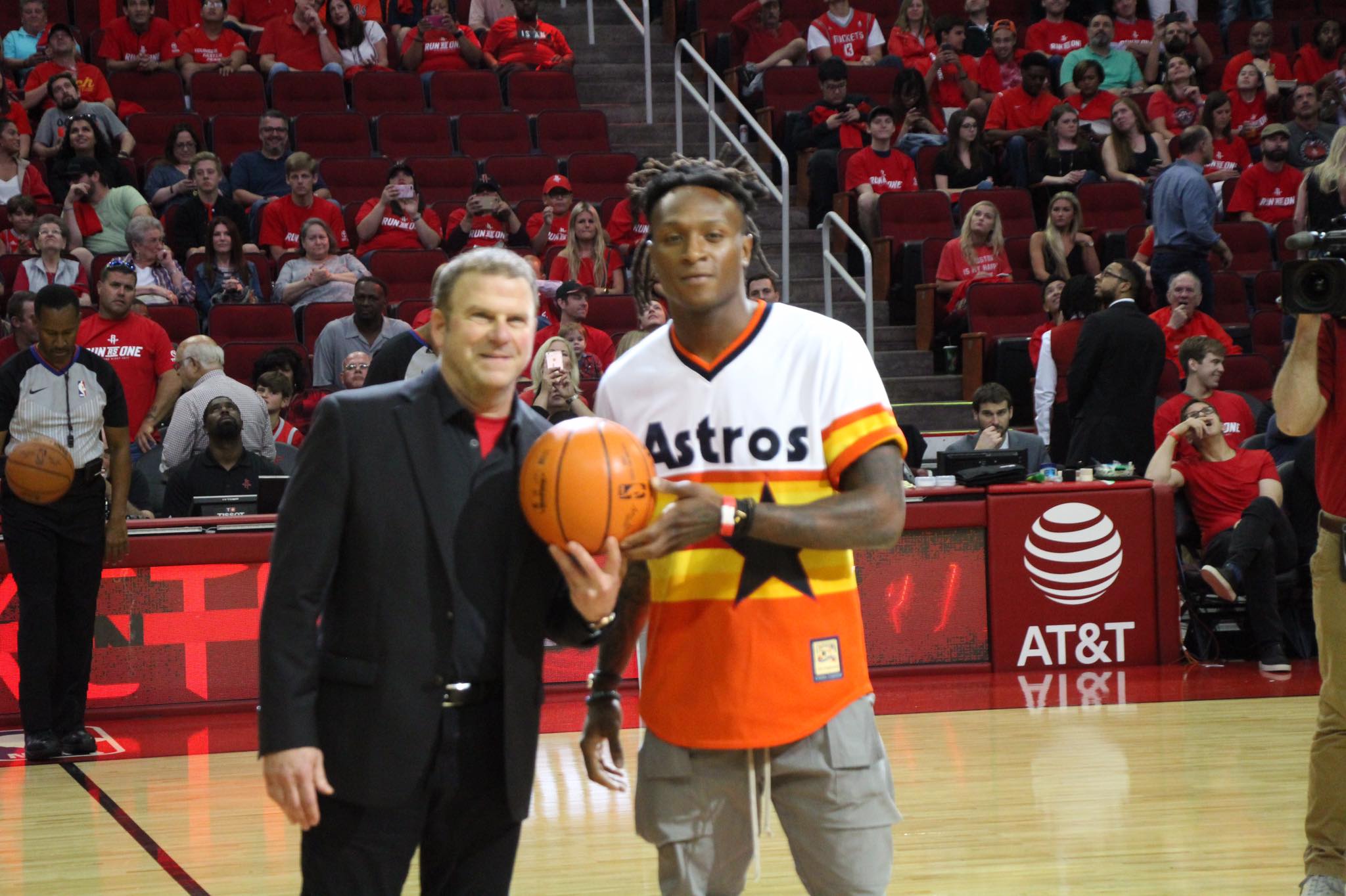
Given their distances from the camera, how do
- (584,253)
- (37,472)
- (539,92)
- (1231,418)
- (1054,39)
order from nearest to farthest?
(37,472), (1231,418), (584,253), (539,92), (1054,39)

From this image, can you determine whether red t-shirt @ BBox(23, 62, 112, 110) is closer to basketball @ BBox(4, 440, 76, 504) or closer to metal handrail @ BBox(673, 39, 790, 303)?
metal handrail @ BBox(673, 39, 790, 303)

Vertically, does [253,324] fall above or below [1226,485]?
above

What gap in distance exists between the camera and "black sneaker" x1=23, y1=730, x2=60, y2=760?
6133 millimetres

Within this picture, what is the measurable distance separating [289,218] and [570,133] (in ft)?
8.35

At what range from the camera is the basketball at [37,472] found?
19.9ft

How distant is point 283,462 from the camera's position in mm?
8156

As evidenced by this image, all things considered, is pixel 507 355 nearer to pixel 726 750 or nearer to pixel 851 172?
pixel 726 750

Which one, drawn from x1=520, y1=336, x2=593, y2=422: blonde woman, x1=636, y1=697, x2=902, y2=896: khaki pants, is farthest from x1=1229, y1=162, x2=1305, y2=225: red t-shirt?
x1=636, y1=697, x2=902, y2=896: khaki pants

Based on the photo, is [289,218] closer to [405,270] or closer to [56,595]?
[405,270]

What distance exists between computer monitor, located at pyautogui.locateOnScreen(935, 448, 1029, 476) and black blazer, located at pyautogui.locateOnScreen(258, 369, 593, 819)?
5.52 m

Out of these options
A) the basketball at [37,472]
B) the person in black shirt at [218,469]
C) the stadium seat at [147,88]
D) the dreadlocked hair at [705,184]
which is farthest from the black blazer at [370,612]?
the stadium seat at [147,88]

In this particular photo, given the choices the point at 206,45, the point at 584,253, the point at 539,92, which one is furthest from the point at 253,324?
the point at 539,92

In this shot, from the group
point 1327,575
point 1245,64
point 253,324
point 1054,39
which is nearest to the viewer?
point 1327,575

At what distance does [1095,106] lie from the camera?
12812 mm
